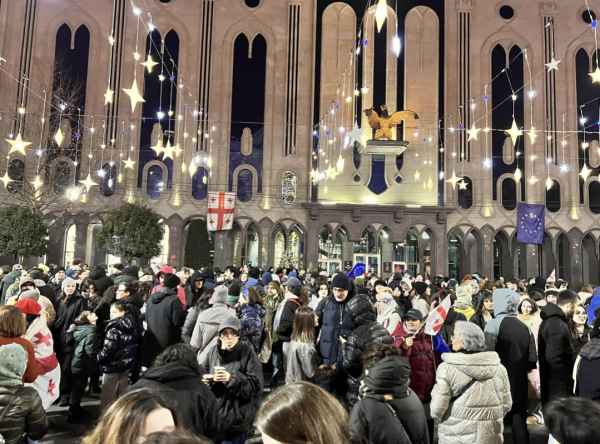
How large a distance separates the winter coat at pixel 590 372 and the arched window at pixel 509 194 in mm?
21817

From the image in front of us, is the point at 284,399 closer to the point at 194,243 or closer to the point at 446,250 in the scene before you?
the point at 194,243

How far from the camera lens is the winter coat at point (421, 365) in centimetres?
438

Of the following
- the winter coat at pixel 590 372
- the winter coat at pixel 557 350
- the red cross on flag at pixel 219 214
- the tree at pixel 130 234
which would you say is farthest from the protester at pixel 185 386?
the red cross on flag at pixel 219 214

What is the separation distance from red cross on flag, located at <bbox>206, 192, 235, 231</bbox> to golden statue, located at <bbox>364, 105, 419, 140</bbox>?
7.97m

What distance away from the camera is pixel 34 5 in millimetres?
22469

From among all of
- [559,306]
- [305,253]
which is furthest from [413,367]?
[305,253]

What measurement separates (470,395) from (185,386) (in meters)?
2.05

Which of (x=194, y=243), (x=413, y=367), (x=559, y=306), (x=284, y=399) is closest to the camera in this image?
(x=284, y=399)

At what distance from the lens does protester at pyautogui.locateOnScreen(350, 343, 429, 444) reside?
2.53 metres

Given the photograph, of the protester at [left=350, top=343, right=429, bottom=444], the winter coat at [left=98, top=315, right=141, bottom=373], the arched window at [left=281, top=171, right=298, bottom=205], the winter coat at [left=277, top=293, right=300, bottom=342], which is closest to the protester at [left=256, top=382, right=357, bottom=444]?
the protester at [left=350, top=343, right=429, bottom=444]

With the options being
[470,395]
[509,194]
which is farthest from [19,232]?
[509,194]

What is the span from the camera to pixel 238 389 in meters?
3.51

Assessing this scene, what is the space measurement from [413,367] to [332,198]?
19.1m

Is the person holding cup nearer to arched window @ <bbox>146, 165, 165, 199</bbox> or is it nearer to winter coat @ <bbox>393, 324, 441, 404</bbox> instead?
winter coat @ <bbox>393, 324, 441, 404</bbox>
